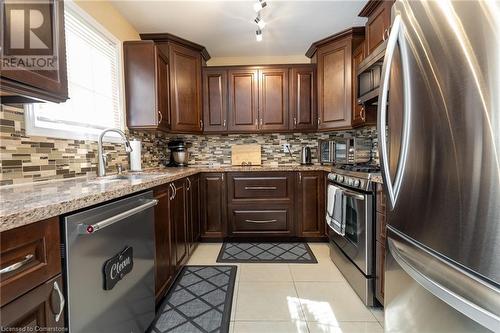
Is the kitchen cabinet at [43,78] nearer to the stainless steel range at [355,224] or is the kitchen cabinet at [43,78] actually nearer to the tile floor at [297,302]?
the tile floor at [297,302]

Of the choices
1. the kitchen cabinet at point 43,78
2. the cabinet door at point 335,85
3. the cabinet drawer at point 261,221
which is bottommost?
the cabinet drawer at point 261,221

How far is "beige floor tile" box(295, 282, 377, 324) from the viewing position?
1.61 m

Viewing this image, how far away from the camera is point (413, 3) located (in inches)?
32.5

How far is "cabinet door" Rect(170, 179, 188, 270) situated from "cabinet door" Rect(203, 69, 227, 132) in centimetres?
116

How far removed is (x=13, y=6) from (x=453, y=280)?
1.72 m

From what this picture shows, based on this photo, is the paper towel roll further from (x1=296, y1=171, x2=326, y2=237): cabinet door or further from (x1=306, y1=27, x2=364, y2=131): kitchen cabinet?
(x1=306, y1=27, x2=364, y2=131): kitchen cabinet

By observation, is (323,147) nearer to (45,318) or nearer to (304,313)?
(304,313)

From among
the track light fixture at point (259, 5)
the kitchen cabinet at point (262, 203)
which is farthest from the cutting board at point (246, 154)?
the track light fixture at point (259, 5)

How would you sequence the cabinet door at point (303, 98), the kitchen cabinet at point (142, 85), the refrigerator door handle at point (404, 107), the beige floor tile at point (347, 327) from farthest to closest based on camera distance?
the cabinet door at point (303, 98)
the kitchen cabinet at point (142, 85)
the beige floor tile at point (347, 327)
the refrigerator door handle at point (404, 107)

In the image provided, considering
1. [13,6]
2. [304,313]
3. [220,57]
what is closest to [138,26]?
[220,57]

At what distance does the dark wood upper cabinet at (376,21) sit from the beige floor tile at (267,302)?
7.05 ft

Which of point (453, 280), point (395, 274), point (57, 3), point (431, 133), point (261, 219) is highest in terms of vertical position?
point (57, 3)

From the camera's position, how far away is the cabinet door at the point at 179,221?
195 cm

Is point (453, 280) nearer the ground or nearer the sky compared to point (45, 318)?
nearer the sky
